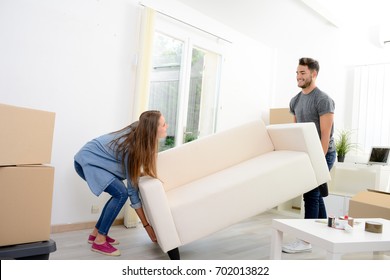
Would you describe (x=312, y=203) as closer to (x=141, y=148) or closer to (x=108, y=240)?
(x=141, y=148)

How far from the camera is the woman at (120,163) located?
222cm

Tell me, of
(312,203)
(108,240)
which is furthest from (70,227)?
(312,203)

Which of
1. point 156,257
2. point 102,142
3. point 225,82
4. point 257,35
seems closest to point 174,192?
point 156,257

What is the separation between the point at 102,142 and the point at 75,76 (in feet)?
2.80

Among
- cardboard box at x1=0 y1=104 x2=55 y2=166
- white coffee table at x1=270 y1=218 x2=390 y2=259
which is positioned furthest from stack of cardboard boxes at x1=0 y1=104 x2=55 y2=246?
white coffee table at x1=270 y1=218 x2=390 y2=259

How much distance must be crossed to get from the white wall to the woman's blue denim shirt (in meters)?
0.59

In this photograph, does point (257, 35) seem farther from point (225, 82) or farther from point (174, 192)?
point (174, 192)

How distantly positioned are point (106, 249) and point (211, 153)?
3.64 ft

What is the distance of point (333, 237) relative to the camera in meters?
1.60

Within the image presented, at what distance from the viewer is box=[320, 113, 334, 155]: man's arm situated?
2.63 metres

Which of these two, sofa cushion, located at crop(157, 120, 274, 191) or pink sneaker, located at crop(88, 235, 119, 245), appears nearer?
pink sneaker, located at crop(88, 235, 119, 245)

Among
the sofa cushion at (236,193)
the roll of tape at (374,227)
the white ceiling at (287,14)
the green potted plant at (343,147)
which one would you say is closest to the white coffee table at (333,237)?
the roll of tape at (374,227)

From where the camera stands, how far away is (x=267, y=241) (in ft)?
9.52

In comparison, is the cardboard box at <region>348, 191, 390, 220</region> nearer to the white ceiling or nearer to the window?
the window
